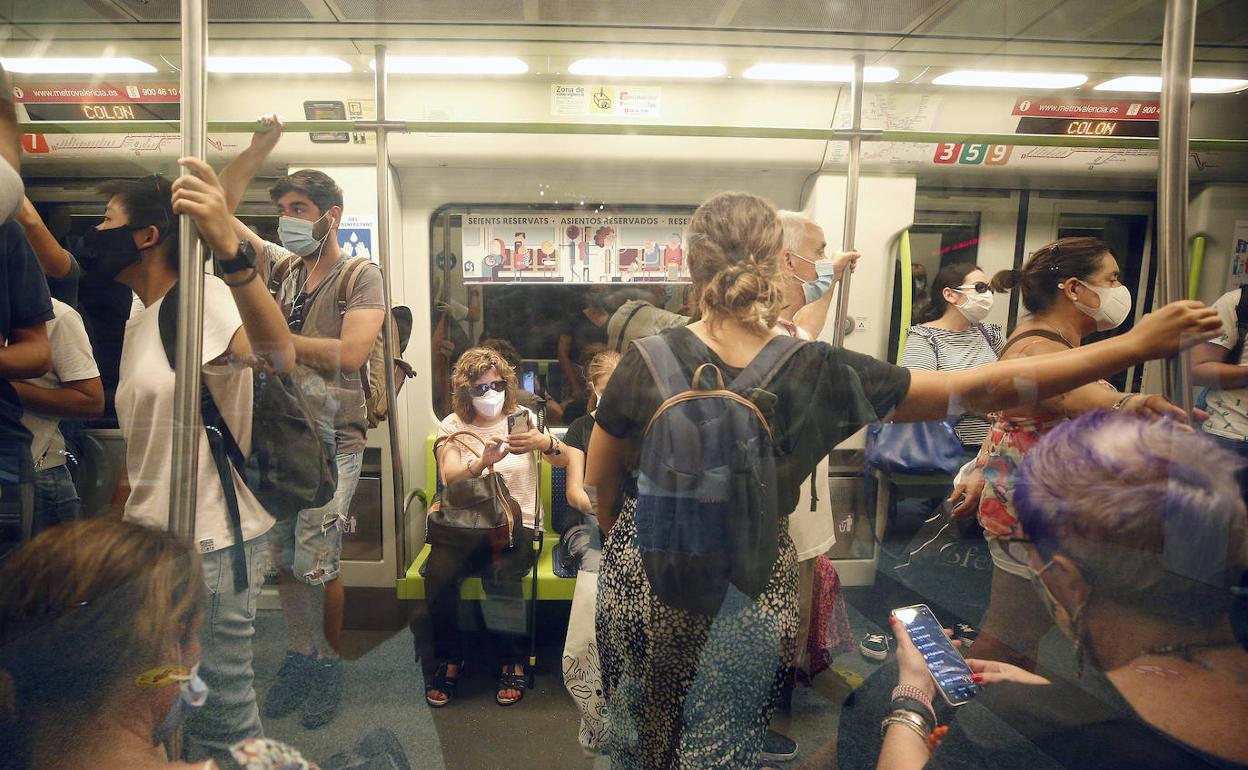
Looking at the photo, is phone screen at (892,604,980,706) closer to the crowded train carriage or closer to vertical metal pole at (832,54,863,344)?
the crowded train carriage

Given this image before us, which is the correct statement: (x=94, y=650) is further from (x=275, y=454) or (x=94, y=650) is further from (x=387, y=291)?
(x=387, y=291)

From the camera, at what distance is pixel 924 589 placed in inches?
60.8

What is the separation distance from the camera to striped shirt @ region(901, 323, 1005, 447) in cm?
127

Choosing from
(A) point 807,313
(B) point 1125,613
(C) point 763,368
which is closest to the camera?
(B) point 1125,613

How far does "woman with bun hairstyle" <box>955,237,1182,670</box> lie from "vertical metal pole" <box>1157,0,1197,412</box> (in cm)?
10

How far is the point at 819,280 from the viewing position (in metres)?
1.25

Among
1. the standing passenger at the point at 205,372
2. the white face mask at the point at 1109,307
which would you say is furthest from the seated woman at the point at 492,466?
the white face mask at the point at 1109,307

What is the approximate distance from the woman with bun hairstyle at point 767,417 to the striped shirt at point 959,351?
0.04 metres

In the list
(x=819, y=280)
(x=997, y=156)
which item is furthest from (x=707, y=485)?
(x=997, y=156)

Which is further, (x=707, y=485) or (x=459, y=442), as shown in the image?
(x=459, y=442)

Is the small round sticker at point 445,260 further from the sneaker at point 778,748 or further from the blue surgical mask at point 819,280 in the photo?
the sneaker at point 778,748

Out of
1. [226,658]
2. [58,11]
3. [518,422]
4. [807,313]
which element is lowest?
[226,658]

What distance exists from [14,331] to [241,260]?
0.45 metres

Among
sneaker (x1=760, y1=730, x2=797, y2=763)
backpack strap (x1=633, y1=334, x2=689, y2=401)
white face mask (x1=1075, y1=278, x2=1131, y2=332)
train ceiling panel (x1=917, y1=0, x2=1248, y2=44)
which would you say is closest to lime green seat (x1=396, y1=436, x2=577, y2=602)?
backpack strap (x1=633, y1=334, x2=689, y2=401)
